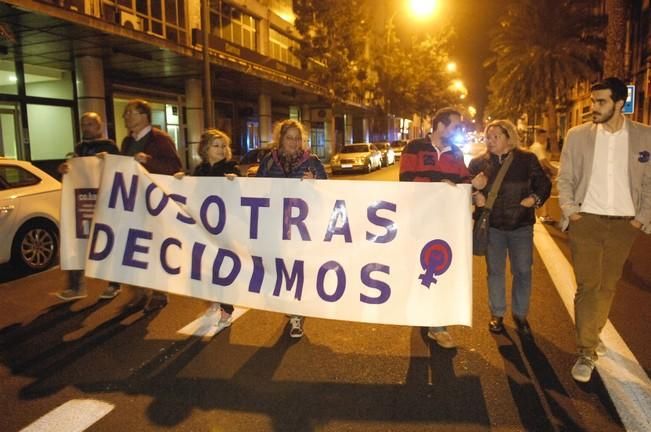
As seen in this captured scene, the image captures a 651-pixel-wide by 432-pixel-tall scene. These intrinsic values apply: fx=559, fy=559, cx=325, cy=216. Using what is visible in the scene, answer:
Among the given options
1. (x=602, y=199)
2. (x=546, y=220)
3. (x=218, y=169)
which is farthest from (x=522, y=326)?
(x=546, y=220)

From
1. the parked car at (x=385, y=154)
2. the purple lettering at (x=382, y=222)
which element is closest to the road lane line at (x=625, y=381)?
the purple lettering at (x=382, y=222)

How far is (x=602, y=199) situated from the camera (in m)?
4.00

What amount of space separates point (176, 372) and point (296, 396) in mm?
1009

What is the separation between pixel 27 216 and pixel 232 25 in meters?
22.4

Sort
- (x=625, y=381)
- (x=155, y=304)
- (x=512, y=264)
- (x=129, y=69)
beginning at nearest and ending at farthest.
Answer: (x=625, y=381) → (x=512, y=264) → (x=155, y=304) → (x=129, y=69)

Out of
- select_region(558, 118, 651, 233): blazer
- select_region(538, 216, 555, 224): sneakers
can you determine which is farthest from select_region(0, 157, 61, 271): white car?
select_region(538, 216, 555, 224): sneakers

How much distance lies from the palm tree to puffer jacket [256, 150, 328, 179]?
3566 cm

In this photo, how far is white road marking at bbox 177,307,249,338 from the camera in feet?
16.5

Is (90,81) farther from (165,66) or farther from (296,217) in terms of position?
(296,217)

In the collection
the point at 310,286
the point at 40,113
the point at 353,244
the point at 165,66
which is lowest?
the point at 310,286

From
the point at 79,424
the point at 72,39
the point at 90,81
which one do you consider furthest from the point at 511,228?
the point at 90,81

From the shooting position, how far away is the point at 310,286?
439cm

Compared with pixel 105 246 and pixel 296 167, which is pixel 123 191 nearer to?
pixel 105 246

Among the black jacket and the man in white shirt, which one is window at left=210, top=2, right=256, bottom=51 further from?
the man in white shirt
